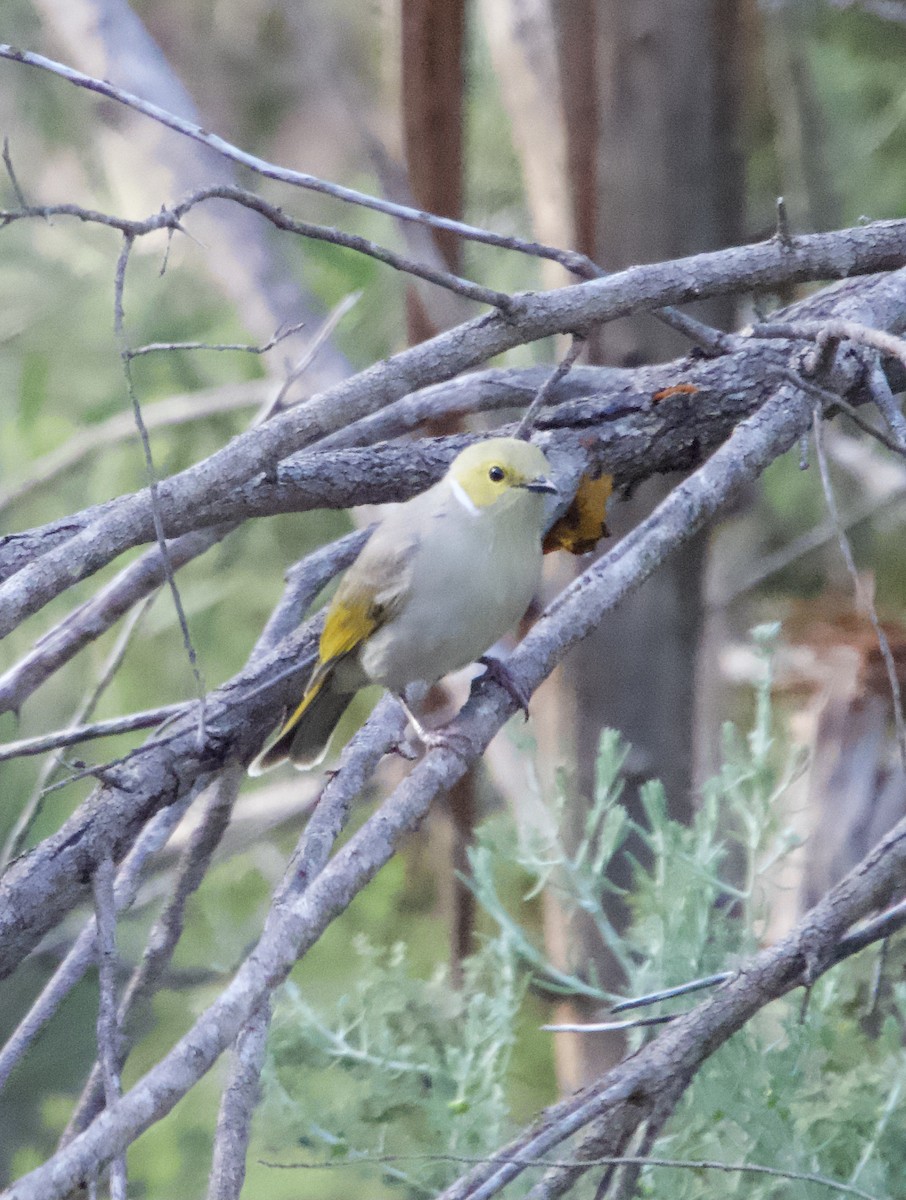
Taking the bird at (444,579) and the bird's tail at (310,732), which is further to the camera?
the bird's tail at (310,732)

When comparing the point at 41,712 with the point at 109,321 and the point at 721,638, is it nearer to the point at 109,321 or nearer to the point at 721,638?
the point at 109,321

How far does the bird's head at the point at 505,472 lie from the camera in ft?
6.79

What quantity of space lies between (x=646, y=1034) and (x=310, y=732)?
1.02 meters

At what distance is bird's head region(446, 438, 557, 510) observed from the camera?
2.07 meters

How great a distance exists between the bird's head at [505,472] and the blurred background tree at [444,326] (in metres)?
0.84

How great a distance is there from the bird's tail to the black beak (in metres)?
0.55

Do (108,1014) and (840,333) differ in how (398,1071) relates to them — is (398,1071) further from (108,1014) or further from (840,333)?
(840,333)

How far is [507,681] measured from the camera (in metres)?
1.93

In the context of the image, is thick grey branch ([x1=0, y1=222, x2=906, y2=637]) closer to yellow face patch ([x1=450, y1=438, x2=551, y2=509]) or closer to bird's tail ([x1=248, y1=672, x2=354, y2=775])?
yellow face patch ([x1=450, y1=438, x2=551, y2=509])

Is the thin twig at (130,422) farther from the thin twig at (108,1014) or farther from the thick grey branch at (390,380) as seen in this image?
the thin twig at (108,1014)

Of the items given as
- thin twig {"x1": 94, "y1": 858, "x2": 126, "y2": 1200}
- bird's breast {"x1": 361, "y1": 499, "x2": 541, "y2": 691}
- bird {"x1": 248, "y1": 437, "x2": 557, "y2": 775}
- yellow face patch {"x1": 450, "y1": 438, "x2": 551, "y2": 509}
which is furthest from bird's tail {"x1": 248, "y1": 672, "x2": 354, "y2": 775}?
thin twig {"x1": 94, "y1": 858, "x2": 126, "y2": 1200}

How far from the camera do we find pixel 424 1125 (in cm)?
329

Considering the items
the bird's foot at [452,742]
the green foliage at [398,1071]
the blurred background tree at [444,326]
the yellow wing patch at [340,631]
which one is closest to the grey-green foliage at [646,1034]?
the green foliage at [398,1071]

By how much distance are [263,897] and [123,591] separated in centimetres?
235
